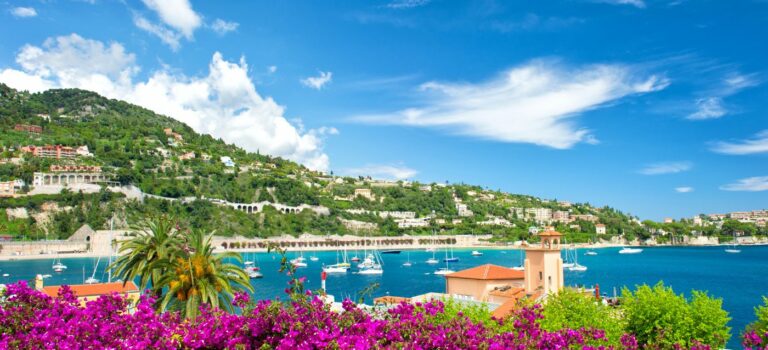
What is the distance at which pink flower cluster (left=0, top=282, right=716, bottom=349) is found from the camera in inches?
302

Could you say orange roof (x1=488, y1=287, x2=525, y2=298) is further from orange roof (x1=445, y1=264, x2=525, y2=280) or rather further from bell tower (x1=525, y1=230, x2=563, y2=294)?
orange roof (x1=445, y1=264, x2=525, y2=280)

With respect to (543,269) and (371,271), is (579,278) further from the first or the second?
(543,269)

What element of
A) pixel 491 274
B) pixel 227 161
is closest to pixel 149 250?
pixel 491 274

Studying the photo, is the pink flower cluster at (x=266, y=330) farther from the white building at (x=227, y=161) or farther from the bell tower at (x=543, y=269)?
the white building at (x=227, y=161)

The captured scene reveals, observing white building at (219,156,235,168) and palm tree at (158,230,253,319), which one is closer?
palm tree at (158,230,253,319)

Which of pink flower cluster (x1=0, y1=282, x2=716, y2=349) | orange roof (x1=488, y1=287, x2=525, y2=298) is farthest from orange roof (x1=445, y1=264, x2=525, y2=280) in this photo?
pink flower cluster (x1=0, y1=282, x2=716, y2=349)

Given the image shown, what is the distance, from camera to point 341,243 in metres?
157

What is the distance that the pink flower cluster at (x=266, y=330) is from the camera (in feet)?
25.1

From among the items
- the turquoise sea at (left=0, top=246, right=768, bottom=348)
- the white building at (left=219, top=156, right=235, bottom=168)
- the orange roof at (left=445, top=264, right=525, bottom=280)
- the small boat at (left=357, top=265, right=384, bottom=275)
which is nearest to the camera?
the orange roof at (left=445, top=264, right=525, bottom=280)

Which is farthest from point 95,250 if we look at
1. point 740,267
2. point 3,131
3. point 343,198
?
point 740,267

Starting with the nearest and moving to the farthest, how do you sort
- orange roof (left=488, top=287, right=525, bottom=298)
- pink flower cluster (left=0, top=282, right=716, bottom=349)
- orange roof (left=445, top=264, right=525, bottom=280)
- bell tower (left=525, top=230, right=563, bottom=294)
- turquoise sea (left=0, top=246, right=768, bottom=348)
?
1. pink flower cluster (left=0, top=282, right=716, bottom=349)
2. orange roof (left=488, top=287, right=525, bottom=298)
3. bell tower (left=525, top=230, right=563, bottom=294)
4. orange roof (left=445, top=264, right=525, bottom=280)
5. turquoise sea (left=0, top=246, right=768, bottom=348)

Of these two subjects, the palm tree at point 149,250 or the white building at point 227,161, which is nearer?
the palm tree at point 149,250

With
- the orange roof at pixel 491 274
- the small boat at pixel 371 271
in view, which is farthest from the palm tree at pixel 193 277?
the small boat at pixel 371 271

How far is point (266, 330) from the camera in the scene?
8.37 m
